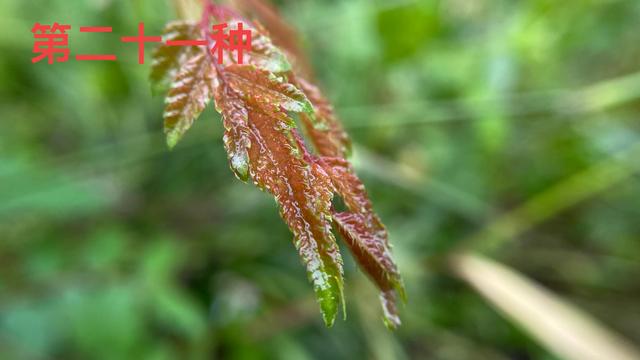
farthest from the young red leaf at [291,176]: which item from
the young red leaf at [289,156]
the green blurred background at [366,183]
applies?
the green blurred background at [366,183]

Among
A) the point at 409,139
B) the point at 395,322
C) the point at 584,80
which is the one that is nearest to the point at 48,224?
the point at 409,139

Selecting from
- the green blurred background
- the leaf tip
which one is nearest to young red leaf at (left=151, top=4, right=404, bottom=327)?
the leaf tip

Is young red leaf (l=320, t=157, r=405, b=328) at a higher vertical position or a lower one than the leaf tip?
lower

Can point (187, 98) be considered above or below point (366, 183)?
above

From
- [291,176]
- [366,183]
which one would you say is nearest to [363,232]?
[291,176]

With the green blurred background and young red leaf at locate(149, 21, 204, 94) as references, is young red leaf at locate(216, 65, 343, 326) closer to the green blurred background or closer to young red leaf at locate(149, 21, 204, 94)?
young red leaf at locate(149, 21, 204, 94)

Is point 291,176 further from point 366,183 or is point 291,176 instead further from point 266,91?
point 366,183
